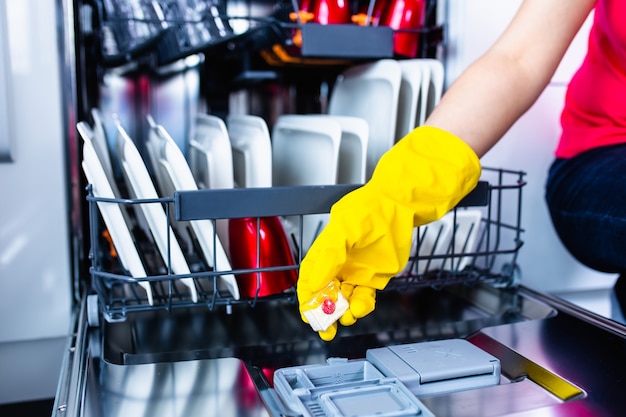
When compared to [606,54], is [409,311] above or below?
below

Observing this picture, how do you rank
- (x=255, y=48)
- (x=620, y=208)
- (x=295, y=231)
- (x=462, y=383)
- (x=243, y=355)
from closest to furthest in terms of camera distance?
1. (x=462, y=383)
2. (x=243, y=355)
3. (x=620, y=208)
4. (x=295, y=231)
5. (x=255, y=48)

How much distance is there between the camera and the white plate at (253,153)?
31.2 inches

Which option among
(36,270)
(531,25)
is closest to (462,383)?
(531,25)

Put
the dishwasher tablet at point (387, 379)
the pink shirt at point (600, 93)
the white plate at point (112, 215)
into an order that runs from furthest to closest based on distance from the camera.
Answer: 1. the pink shirt at point (600, 93)
2. the white plate at point (112, 215)
3. the dishwasher tablet at point (387, 379)

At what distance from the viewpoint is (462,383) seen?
1.93 feet

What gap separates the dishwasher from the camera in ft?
1.82

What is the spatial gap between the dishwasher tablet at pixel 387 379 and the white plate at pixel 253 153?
28 cm

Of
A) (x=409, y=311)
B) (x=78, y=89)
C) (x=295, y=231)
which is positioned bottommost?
(x=409, y=311)

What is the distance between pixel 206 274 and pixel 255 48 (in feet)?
1.83

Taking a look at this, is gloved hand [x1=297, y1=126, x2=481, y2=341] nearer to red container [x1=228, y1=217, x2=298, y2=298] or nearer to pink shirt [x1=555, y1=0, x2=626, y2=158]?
red container [x1=228, y1=217, x2=298, y2=298]

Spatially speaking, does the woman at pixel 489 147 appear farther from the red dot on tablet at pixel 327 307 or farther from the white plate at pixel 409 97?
the white plate at pixel 409 97

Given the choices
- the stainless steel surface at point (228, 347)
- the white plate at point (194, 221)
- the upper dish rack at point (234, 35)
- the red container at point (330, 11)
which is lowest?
the stainless steel surface at point (228, 347)

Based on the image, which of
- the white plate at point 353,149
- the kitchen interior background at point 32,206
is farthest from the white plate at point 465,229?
the kitchen interior background at point 32,206

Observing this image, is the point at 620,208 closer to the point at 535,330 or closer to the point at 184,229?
the point at 535,330
